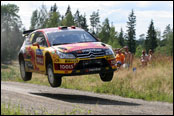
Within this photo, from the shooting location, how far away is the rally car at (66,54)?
22.5 feet

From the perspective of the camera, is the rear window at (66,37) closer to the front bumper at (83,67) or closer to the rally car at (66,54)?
the rally car at (66,54)

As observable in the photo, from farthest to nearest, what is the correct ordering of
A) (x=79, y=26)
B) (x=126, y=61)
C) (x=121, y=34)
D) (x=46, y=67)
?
(x=121, y=34) < (x=126, y=61) < (x=79, y=26) < (x=46, y=67)

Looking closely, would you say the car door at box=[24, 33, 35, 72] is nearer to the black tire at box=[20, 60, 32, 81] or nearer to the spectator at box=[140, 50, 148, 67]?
the black tire at box=[20, 60, 32, 81]

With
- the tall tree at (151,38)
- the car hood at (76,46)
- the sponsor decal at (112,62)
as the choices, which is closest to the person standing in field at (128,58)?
the tall tree at (151,38)

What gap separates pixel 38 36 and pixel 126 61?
2145 mm

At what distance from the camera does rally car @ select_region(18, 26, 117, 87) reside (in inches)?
270

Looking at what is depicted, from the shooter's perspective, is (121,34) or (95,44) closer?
(95,44)

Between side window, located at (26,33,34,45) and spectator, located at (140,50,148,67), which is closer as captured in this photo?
side window, located at (26,33,34,45)

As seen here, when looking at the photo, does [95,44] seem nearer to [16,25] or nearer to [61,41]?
[61,41]

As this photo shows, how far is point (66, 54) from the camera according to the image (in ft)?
22.5

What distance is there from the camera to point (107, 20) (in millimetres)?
9047

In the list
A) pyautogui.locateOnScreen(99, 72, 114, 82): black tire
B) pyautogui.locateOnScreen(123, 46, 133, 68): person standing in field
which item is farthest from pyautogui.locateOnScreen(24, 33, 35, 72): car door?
pyautogui.locateOnScreen(123, 46, 133, 68): person standing in field

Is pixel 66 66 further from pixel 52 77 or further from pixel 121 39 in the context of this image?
pixel 121 39

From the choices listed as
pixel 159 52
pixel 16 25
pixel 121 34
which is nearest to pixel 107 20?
pixel 121 34
